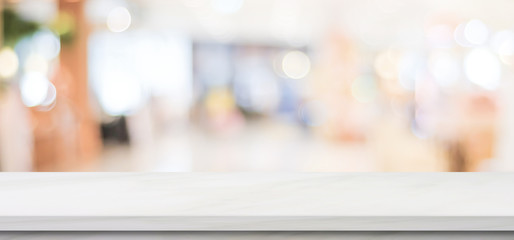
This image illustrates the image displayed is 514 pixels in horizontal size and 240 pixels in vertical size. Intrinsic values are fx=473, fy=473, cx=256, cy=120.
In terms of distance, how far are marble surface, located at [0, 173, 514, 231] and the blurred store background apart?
3.48 m

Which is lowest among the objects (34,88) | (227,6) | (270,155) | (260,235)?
(260,235)

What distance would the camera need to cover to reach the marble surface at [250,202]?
0.68 meters

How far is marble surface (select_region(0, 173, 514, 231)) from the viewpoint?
0.68 metres

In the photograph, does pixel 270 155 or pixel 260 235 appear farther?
pixel 270 155

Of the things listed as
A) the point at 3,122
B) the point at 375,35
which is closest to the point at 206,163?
the point at 3,122

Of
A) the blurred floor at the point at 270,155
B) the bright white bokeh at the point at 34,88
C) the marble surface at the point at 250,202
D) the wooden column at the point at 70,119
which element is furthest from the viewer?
the blurred floor at the point at 270,155

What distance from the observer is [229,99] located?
1407cm

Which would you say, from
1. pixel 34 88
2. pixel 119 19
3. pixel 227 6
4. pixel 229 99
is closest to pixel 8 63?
Answer: pixel 34 88

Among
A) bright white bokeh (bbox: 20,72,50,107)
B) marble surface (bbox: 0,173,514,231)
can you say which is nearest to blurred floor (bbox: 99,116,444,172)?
bright white bokeh (bbox: 20,72,50,107)

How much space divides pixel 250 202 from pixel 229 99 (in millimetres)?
13397

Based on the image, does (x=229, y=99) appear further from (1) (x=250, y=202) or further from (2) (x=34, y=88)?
(1) (x=250, y=202)

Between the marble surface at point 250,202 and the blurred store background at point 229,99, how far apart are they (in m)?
3.48

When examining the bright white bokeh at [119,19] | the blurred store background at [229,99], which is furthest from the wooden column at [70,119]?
the bright white bokeh at [119,19]

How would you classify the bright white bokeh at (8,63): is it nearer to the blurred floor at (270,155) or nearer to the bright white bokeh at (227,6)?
the blurred floor at (270,155)
